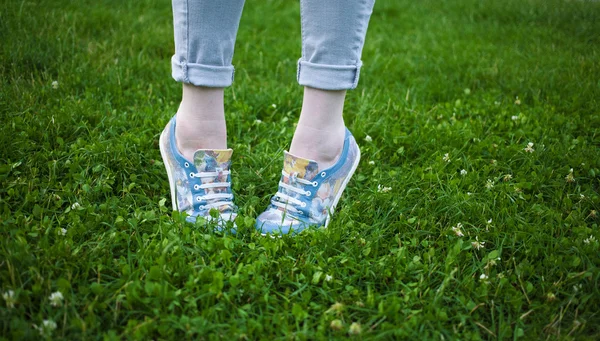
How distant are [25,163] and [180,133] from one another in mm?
696

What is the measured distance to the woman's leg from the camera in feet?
5.69

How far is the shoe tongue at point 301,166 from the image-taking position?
1.92m

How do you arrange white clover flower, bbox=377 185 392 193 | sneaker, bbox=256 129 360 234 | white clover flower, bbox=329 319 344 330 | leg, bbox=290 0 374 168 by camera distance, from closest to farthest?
white clover flower, bbox=329 319 344 330
leg, bbox=290 0 374 168
sneaker, bbox=256 129 360 234
white clover flower, bbox=377 185 392 193

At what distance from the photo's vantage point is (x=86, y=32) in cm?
379

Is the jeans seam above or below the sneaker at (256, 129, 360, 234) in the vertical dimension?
above

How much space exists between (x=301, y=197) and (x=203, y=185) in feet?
1.22

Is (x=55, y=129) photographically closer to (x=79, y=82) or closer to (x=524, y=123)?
(x=79, y=82)

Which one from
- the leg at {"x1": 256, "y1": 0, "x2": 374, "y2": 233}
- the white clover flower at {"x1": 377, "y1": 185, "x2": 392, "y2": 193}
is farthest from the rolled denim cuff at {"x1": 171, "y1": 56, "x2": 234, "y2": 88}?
the white clover flower at {"x1": 377, "y1": 185, "x2": 392, "y2": 193}

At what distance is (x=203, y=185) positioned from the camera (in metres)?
1.95

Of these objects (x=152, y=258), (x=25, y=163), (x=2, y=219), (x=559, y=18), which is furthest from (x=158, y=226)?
(x=559, y=18)

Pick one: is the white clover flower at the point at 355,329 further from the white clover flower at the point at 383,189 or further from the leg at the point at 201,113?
the white clover flower at the point at 383,189

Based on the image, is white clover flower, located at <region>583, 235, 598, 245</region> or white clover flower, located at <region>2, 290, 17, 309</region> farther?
white clover flower, located at <region>583, 235, 598, 245</region>

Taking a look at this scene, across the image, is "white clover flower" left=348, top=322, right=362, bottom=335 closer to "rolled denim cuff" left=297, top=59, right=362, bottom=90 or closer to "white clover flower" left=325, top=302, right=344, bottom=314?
"white clover flower" left=325, top=302, right=344, bottom=314

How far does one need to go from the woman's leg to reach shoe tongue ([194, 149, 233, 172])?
44 mm
